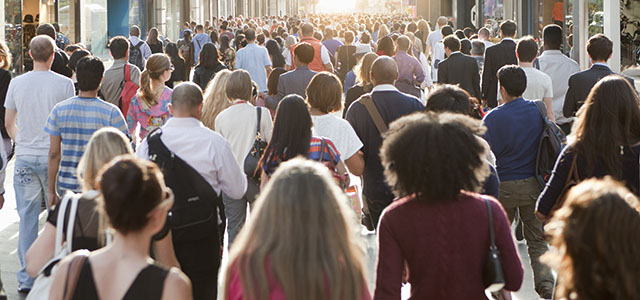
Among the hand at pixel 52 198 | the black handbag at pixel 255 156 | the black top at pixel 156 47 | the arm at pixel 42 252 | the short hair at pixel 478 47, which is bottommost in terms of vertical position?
the hand at pixel 52 198

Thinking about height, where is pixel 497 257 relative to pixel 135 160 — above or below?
below

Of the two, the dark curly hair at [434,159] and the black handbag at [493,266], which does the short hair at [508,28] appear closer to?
the dark curly hair at [434,159]

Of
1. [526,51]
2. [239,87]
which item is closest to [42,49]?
[239,87]

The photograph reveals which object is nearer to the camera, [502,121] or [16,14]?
[502,121]

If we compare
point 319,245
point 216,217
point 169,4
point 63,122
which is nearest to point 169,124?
point 216,217

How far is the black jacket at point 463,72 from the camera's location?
37.7ft

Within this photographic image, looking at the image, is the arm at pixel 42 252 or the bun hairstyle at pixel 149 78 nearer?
the arm at pixel 42 252

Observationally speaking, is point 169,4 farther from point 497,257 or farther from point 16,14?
point 497,257

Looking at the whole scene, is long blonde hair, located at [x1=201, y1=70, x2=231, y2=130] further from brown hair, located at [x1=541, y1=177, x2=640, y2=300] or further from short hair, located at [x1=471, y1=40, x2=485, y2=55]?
short hair, located at [x1=471, y1=40, x2=485, y2=55]

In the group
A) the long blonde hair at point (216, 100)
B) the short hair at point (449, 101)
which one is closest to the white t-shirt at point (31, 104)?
the long blonde hair at point (216, 100)

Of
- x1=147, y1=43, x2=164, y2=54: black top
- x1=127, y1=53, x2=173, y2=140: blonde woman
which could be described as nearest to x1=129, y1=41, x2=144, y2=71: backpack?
x1=147, y1=43, x2=164, y2=54: black top

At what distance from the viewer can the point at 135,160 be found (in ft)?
11.0

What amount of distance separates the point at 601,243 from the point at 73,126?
14.6ft

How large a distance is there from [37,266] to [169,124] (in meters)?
1.58
